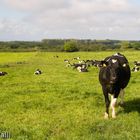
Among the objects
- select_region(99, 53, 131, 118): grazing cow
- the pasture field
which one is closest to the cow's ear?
select_region(99, 53, 131, 118): grazing cow

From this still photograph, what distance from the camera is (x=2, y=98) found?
56.7ft

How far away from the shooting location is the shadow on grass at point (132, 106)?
14055 millimetres

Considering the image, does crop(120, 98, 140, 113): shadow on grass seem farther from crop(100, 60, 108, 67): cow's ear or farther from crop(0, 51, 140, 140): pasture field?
crop(100, 60, 108, 67): cow's ear

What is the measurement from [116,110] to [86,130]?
11.3 ft

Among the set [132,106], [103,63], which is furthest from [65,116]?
[132,106]

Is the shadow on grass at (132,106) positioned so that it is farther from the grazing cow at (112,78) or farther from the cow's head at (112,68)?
the cow's head at (112,68)

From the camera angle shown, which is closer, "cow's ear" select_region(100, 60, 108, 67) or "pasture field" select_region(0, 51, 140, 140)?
"pasture field" select_region(0, 51, 140, 140)

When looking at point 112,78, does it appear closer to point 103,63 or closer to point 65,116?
point 103,63

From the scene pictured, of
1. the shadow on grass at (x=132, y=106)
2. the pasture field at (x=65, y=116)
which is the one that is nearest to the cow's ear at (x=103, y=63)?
the pasture field at (x=65, y=116)

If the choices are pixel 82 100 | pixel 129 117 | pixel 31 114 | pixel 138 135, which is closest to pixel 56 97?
pixel 82 100

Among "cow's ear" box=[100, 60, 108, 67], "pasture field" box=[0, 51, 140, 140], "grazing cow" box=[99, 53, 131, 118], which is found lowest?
"pasture field" box=[0, 51, 140, 140]

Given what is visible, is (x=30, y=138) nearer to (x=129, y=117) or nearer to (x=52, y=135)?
(x=52, y=135)

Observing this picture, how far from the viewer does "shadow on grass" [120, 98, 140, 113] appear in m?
14.1

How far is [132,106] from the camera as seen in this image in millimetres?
14844
